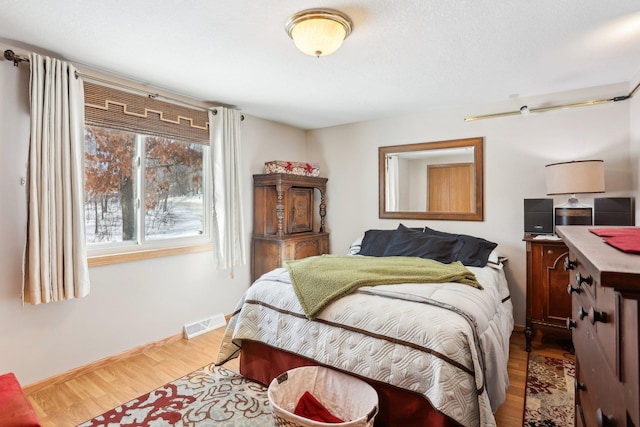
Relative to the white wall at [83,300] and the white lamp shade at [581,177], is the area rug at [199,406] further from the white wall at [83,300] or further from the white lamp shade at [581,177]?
the white lamp shade at [581,177]

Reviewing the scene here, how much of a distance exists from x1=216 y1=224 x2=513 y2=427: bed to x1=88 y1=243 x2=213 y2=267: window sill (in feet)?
3.39

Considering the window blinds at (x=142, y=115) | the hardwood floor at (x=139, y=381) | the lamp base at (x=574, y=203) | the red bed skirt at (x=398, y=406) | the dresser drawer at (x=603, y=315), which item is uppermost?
the window blinds at (x=142, y=115)

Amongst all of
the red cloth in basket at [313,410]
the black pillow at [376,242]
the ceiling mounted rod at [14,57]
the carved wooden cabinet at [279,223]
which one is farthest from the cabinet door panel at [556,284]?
the ceiling mounted rod at [14,57]

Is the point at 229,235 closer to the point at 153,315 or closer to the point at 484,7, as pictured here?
the point at 153,315

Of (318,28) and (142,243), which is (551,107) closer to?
(318,28)

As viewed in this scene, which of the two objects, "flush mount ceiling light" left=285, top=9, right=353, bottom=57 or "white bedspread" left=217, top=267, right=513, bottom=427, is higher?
"flush mount ceiling light" left=285, top=9, right=353, bottom=57

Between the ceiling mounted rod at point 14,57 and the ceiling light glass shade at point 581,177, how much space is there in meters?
3.81

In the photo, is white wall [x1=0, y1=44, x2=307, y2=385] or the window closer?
white wall [x1=0, y1=44, x2=307, y2=385]

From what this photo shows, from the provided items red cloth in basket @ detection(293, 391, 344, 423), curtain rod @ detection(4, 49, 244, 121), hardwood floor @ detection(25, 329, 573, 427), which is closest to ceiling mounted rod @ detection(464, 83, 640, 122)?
hardwood floor @ detection(25, 329, 573, 427)

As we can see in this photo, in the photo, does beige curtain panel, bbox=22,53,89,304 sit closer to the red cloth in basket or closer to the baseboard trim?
the baseboard trim

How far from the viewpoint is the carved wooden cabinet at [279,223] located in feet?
12.0

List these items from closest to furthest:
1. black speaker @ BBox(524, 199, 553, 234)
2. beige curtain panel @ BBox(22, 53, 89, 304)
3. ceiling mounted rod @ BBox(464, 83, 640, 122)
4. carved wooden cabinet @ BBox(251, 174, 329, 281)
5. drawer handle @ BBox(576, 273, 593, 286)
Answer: drawer handle @ BBox(576, 273, 593, 286), beige curtain panel @ BBox(22, 53, 89, 304), ceiling mounted rod @ BBox(464, 83, 640, 122), black speaker @ BBox(524, 199, 553, 234), carved wooden cabinet @ BBox(251, 174, 329, 281)

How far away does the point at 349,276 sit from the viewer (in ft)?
7.14

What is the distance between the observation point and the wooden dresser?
58 cm
